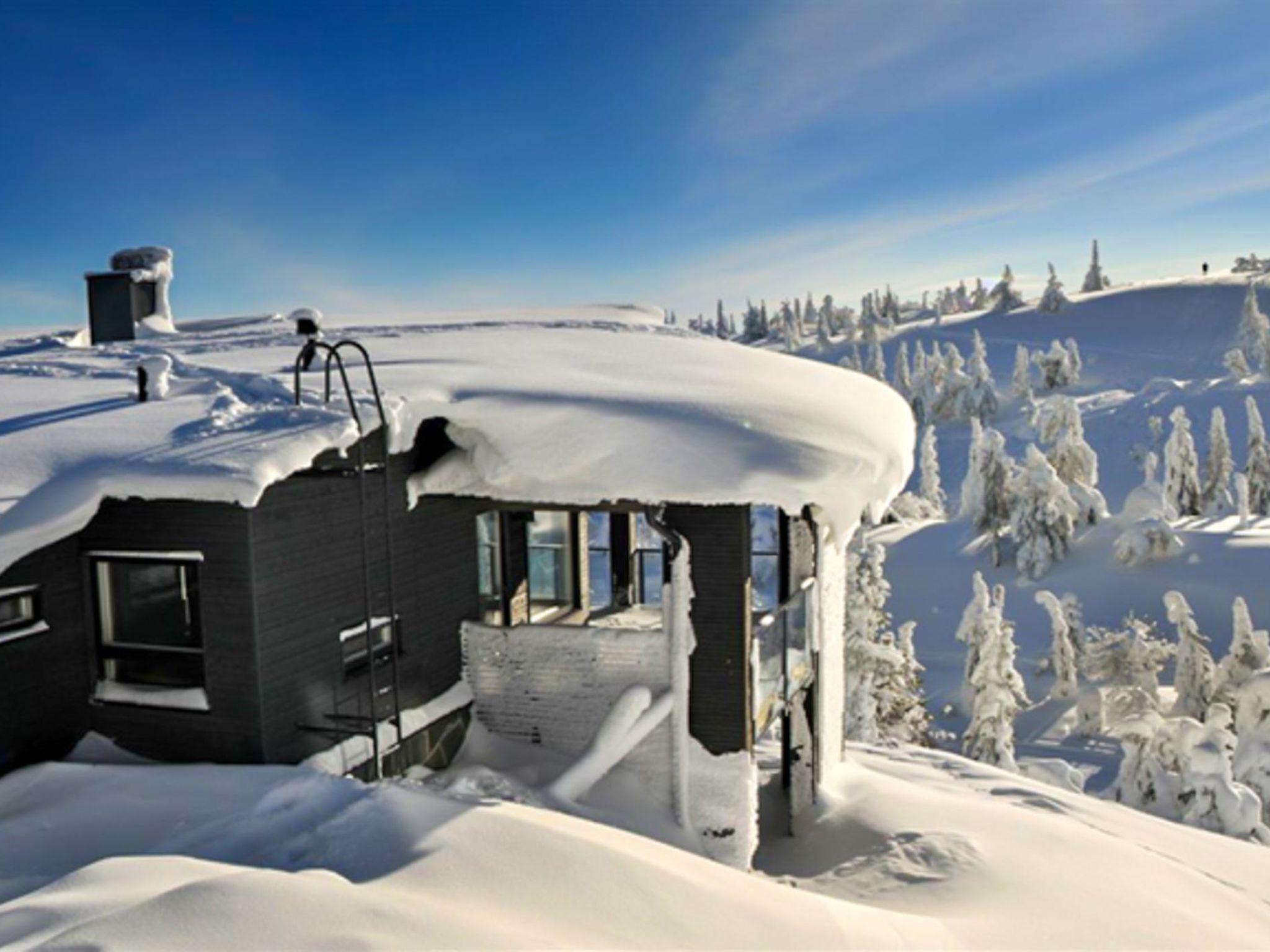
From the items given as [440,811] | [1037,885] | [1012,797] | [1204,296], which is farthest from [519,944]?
[1204,296]

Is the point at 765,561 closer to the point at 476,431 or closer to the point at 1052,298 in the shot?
the point at 476,431

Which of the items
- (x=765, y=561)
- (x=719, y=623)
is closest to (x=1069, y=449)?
(x=765, y=561)

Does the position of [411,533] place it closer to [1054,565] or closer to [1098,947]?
[1098,947]

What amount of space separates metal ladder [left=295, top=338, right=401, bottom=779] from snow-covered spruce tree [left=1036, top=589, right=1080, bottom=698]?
2547 centimetres

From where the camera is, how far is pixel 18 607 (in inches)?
286

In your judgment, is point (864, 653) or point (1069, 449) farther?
point (1069, 449)

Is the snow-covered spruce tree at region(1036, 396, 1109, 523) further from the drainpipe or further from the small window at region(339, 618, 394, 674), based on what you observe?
the small window at region(339, 618, 394, 674)

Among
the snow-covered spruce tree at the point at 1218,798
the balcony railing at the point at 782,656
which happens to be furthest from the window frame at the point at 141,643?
the snow-covered spruce tree at the point at 1218,798

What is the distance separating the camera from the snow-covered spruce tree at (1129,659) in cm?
2806

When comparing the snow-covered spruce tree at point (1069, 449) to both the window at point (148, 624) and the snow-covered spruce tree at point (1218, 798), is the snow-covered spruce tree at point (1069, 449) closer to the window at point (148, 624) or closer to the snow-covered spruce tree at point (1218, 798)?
the snow-covered spruce tree at point (1218, 798)

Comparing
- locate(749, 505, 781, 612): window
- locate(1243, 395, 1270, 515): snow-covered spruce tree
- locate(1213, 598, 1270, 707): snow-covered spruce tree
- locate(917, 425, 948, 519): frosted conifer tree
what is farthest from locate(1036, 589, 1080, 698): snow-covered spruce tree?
locate(1243, 395, 1270, 515): snow-covered spruce tree

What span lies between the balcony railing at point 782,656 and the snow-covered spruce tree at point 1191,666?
20481 millimetres

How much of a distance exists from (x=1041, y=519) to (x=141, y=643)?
114 ft

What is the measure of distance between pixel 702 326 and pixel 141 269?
146m
